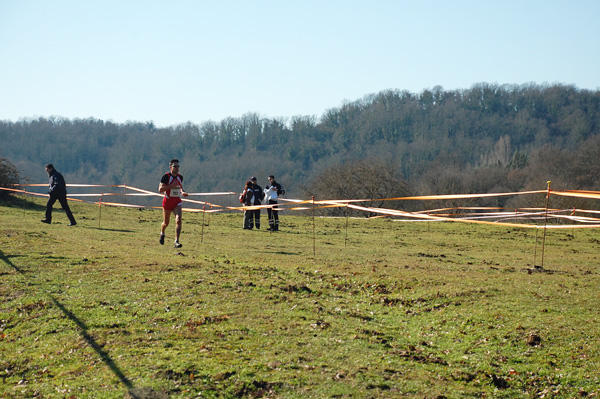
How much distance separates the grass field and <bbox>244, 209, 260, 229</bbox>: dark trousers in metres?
9.23

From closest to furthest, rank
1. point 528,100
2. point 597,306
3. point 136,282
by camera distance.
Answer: point 597,306, point 136,282, point 528,100

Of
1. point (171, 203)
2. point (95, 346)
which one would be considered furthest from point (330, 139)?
point (95, 346)

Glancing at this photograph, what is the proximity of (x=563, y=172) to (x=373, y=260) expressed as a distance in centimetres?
6887

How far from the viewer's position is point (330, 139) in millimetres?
150375

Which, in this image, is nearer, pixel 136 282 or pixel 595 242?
pixel 136 282

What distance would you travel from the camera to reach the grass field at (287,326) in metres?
6.32

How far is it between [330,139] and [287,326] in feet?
471

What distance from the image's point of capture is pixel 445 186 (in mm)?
83750

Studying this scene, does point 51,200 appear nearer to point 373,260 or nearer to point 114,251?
point 114,251

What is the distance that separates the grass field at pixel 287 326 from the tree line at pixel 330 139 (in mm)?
93378

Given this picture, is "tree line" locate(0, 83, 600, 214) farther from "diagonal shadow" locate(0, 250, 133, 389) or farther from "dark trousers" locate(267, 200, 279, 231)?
"diagonal shadow" locate(0, 250, 133, 389)

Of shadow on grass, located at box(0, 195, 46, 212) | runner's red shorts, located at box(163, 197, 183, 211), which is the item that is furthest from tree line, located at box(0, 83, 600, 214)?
runner's red shorts, located at box(163, 197, 183, 211)

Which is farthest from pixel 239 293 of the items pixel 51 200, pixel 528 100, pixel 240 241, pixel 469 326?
pixel 528 100

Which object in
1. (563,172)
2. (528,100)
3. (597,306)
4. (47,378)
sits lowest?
(47,378)
